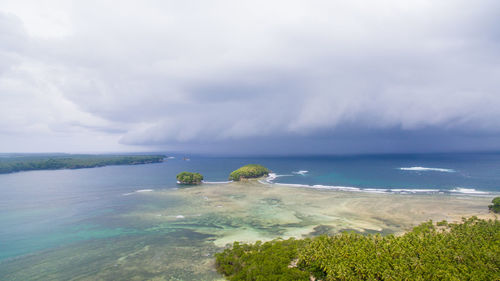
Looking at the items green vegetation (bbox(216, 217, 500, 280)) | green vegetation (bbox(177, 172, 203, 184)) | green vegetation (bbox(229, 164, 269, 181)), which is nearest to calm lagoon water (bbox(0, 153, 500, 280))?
green vegetation (bbox(216, 217, 500, 280))

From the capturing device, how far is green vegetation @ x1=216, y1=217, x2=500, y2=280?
26211 mm

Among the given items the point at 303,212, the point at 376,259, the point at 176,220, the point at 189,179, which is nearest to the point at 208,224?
the point at 176,220

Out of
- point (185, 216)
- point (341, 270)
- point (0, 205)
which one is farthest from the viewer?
point (0, 205)

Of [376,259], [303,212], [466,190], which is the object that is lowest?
[303,212]

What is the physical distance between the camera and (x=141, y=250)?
1759 inches

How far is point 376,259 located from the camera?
1128 inches

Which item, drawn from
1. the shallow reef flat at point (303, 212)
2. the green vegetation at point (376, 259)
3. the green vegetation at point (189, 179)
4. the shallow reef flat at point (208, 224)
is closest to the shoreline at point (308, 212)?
the shallow reef flat at point (303, 212)

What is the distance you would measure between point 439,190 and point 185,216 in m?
98.9

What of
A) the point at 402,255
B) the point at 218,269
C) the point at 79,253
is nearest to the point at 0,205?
the point at 79,253

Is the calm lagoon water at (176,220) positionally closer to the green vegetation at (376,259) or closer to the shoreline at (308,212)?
the shoreline at (308,212)

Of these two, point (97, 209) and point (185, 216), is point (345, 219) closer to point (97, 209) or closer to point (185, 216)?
point (185, 216)

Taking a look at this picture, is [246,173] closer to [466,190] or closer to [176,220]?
[176,220]

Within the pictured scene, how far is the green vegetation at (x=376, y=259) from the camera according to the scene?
26.2 metres

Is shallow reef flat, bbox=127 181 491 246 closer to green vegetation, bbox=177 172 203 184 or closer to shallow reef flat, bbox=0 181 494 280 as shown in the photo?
shallow reef flat, bbox=0 181 494 280
